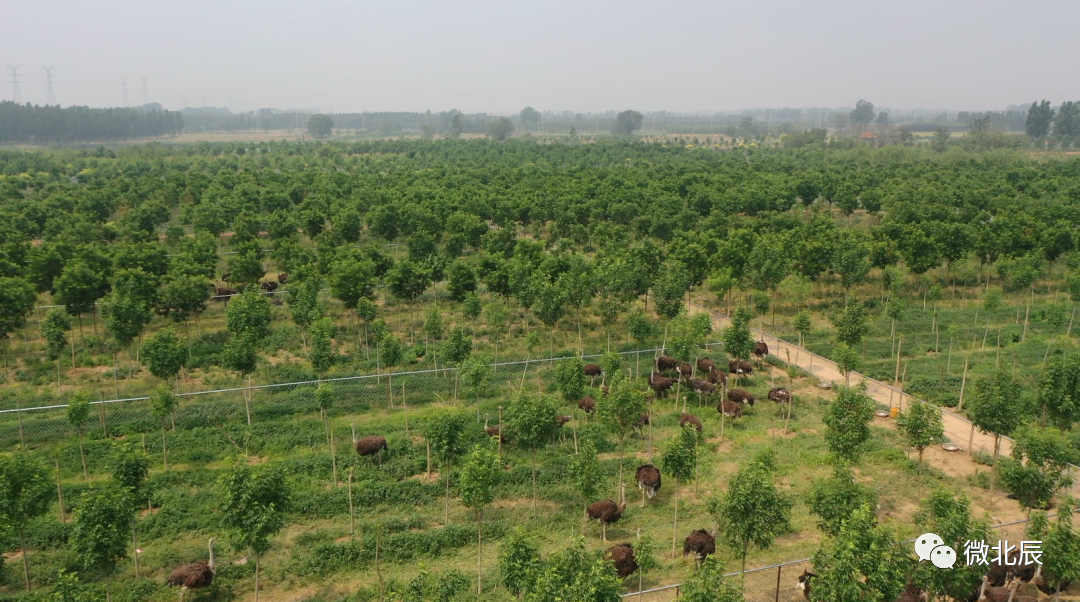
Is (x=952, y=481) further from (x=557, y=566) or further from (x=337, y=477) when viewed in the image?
(x=337, y=477)

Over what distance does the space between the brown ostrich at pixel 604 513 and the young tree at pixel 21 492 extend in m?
11.2

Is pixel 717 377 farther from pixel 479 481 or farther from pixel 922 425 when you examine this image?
pixel 479 481

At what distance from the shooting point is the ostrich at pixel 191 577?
544 inches

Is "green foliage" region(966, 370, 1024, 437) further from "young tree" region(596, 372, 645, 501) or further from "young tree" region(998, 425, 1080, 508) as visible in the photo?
"young tree" region(596, 372, 645, 501)

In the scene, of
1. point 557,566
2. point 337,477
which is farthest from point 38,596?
point 557,566

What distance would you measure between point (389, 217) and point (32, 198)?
31.1 m

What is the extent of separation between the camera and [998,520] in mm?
17016

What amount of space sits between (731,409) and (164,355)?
17480 mm

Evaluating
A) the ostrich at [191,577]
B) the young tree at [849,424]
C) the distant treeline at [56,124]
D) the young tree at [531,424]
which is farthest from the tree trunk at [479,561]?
the distant treeline at [56,124]

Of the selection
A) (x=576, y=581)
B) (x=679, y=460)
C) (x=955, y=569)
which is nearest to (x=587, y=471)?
(x=679, y=460)

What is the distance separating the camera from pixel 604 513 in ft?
53.3

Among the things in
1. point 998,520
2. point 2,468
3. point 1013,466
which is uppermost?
point 2,468

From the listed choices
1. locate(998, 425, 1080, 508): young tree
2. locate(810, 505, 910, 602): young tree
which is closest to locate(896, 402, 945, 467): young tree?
locate(998, 425, 1080, 508): young tree

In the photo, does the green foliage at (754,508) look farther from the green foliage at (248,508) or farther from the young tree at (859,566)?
the green foliage at (248,508)
